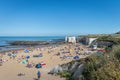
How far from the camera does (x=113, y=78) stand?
19.7 feet

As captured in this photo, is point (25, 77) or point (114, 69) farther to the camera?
point (25, 77)

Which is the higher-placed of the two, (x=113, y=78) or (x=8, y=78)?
(x=113, y=78)

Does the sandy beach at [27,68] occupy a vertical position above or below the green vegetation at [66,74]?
below

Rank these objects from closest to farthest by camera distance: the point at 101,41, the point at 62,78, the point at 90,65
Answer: the point at 90,65, the point at 62,78, the point at 101,41

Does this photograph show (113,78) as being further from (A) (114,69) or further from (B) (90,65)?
(B) (90,65)

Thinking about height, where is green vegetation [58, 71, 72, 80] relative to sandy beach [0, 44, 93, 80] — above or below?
above

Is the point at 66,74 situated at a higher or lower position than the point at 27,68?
higher

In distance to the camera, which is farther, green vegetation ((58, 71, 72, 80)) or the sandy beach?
the sandy beach

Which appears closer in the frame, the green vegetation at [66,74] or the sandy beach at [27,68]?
the green vegetation at [66,74]

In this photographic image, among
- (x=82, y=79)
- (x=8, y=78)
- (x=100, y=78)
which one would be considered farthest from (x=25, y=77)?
(x=100, y=78)

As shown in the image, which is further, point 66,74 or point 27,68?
point 27,68

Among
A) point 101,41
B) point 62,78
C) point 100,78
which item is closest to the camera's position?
point 100,78

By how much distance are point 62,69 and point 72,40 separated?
57.4 m

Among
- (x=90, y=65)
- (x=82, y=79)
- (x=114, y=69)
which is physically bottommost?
(x=82, y=79)
